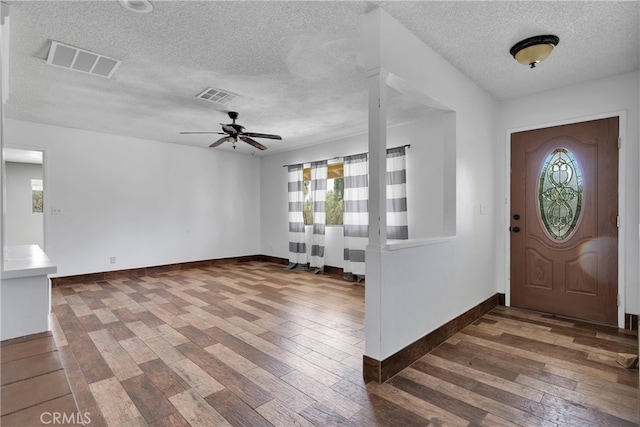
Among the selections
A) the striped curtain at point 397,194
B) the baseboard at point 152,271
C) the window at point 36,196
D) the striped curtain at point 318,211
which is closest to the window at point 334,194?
the striped curtain at point 318,211

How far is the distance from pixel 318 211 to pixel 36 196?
744cm

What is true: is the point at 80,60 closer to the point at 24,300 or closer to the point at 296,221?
the point at 24,300

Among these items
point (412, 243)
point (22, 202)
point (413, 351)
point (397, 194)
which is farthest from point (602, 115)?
point (22, 202)

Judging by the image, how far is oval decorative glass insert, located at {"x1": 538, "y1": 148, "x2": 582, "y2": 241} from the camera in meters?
3.27

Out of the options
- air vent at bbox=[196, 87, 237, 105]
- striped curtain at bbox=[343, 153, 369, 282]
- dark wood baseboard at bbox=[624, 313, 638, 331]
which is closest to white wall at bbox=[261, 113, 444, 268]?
striped curtain at bbox=[343, 153, 369, 282]

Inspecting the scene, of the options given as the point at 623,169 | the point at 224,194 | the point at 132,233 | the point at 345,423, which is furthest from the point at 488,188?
the point at 132,233

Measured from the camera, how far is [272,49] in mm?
2578

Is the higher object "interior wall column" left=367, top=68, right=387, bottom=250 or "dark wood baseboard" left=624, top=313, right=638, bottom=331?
"interior wall column" left=367, top=68, right=387, bottom=250

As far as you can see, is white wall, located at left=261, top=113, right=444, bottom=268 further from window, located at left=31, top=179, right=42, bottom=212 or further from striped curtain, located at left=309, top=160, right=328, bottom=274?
window, located at left=31, top=179, right=42, bottom=212

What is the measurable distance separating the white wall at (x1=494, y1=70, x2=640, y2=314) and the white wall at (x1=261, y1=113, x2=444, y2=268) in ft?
2.65

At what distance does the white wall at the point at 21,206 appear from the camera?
7465 mm

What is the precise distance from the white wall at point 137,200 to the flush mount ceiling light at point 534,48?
562cm

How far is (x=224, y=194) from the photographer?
6832 mm

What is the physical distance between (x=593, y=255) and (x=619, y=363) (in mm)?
1259
